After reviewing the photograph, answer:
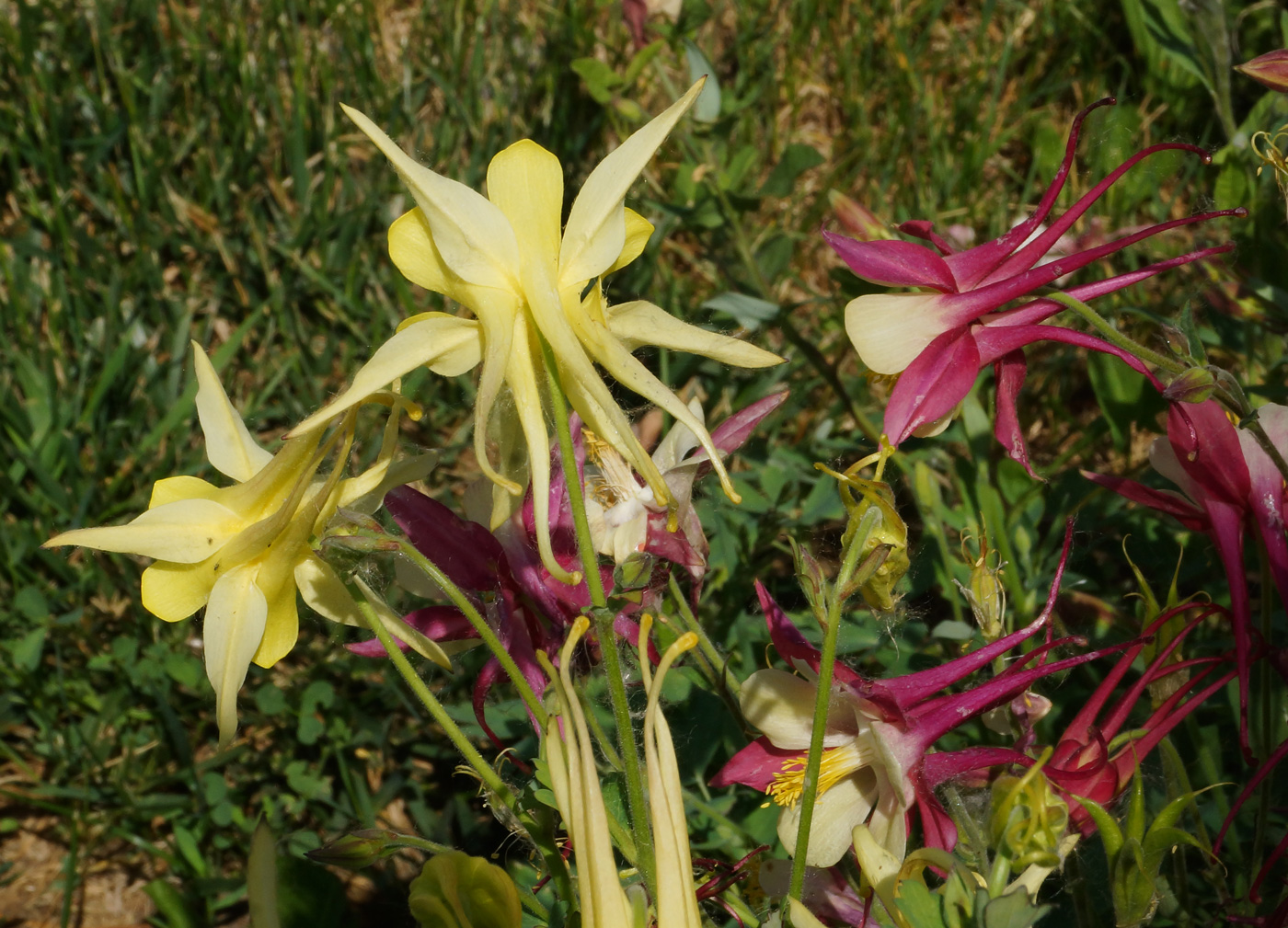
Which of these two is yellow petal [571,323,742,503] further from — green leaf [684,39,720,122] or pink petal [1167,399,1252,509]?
green leaf [684,39,720,122]

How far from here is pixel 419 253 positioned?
74 cm

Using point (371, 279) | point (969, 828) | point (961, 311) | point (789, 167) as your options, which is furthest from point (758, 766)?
point (371, 279)

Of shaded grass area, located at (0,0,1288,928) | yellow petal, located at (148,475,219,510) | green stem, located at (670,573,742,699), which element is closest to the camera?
yellow petal, located at (148,475,219,510)

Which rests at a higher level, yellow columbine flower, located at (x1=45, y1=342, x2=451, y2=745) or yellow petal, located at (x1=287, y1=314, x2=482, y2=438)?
yellow petal, located at (x1=287, y1=314, x2=482, y2=438)

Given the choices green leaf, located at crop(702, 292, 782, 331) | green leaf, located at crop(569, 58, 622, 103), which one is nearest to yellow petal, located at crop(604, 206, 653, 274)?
green leaf, located at crop(702, 292, 782, 331)

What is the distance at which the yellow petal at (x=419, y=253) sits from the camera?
737 millimetres

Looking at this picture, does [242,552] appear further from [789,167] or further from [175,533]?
[789,167]

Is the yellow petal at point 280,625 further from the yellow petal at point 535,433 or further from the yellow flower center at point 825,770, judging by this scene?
the yellow flower center at point 825,770

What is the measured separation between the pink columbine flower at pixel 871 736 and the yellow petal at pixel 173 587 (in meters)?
0.38

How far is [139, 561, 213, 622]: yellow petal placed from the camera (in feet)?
2.54

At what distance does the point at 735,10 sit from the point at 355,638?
1.68 meters

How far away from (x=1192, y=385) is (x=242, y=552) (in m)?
0.62

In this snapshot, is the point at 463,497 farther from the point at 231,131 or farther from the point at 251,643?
the point at 231,131

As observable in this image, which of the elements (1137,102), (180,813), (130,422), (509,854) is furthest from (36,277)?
(1137,102)
